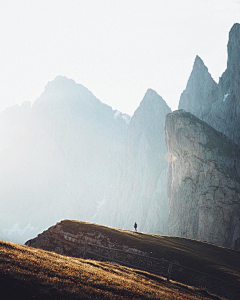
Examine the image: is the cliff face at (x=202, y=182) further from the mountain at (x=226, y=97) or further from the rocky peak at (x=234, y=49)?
the rocky peak at (x=234, y=49)

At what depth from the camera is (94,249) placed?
1432 inches

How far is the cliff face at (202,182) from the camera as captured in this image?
316 ft

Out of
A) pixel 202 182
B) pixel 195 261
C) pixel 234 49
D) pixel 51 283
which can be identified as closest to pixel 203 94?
pixel 234 49

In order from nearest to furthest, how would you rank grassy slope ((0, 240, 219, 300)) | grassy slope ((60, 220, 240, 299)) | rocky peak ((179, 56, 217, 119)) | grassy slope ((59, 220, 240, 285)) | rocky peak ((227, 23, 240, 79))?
grassy slope ((0, 240, 219, 300)) < grassy slope ((60, 220, 240, 299)) < grassy slope ((59, 220, 240, 285)) < rocky peak ((227, 23, 240, 79)) < rocky peak ((179, 56, 217, 119))

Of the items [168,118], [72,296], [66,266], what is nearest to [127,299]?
[72,296]

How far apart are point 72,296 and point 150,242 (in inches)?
1270

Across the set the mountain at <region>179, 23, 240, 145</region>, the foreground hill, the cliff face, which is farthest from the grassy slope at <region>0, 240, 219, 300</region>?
the mountain at <region>179, 23, 240, 145</region>

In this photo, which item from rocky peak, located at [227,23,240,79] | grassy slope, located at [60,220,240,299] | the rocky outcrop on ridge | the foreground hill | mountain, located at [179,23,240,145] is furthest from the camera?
rocky peak, located at [227,23,240,79]

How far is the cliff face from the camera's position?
96.4 meters

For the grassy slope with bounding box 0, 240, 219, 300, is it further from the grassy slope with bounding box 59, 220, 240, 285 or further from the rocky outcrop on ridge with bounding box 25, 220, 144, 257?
the rocky outcrop on ridge with bounding box 25, 220, 144, 257

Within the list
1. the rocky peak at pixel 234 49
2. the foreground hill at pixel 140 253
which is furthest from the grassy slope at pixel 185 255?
the rocky peak at pixel 234 49

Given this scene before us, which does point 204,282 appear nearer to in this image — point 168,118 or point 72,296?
point 72,296

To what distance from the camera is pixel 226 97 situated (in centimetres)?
15162

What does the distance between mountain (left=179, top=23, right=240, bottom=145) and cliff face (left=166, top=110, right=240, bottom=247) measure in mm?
26819
